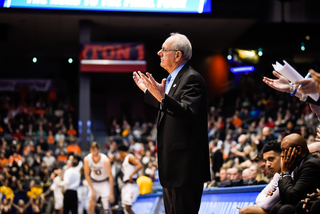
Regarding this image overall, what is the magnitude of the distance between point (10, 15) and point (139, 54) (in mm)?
4891

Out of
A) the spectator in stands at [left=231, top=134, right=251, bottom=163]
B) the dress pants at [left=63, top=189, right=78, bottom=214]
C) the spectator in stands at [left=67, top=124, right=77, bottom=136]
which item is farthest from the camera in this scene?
the spectator in stands at [left=67, top=124, right=77, bottom=136]

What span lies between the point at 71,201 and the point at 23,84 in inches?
454

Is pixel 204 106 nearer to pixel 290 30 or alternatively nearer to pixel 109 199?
pixel 109 199

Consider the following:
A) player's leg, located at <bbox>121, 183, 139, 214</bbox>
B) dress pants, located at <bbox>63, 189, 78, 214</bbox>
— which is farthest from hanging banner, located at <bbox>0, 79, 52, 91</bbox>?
player's leg, located at <bbox>121, 183, 139, 214</bbox>

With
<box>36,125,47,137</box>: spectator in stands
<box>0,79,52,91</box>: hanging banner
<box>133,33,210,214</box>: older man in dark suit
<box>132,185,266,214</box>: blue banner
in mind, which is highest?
<box>0,79,52,91</box>: hanging banner

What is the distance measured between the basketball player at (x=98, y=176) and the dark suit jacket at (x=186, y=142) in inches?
211

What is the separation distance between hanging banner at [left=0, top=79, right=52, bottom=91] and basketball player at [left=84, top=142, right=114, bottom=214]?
39.3 ft

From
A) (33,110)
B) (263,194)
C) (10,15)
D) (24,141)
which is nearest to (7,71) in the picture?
(33,110)

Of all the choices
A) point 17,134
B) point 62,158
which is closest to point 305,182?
point 62,158

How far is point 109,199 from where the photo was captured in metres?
8.29

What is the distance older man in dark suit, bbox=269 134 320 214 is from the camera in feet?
9.80

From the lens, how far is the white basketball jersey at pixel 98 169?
27.1 feet

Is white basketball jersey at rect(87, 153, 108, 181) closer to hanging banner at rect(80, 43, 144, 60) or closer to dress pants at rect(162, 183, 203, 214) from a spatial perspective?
dress pants at rect(162, 183, 203, 214)

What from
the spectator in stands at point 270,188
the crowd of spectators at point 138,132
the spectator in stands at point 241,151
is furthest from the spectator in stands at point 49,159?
the spectator in stands at point 270,188
